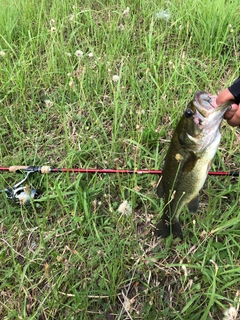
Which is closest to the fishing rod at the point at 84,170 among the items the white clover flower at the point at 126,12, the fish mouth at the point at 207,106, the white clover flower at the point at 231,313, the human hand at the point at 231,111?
the human hand at the point at 231,111

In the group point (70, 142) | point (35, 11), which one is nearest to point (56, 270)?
point (70, 142)

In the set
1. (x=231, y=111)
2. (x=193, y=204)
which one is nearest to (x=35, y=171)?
(x=193, y=204)

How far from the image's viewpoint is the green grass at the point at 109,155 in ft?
6.98

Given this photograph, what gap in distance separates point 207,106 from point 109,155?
45.4 inches

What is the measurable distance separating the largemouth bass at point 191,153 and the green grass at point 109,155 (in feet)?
0.74

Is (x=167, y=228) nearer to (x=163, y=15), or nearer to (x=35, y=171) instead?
(x=35, y=171)

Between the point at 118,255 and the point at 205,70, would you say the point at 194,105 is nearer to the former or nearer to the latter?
the point at 118,255

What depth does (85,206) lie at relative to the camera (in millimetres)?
2443

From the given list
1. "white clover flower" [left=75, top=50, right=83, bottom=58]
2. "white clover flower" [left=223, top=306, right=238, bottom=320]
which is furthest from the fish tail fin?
"white clover flower" [left=75, top=50, right=83, bottom=58]

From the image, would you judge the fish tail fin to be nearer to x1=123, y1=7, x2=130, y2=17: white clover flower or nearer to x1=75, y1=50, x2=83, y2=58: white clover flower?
x1=75, y1=50, x2=83, y2=58: white clover flower

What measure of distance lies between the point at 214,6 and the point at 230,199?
7.11 ft

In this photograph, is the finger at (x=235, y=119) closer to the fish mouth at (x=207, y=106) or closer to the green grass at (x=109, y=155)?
the fish mouth at (x=207, y=106)

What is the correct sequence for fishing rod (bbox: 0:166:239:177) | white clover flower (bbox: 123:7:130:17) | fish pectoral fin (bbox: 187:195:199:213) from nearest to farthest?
fish pectoral fin (bbox: 187:195:199:213)
fishing rod (bbox: 0:166:239:177)
white clover flower (bbox: 123:7:130:17)

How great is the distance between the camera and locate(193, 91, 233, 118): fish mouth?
1754 millimetres
